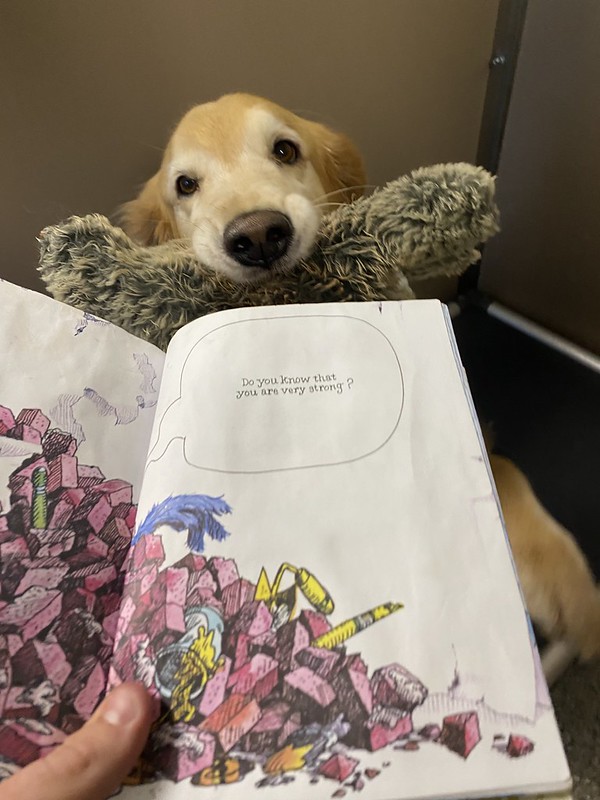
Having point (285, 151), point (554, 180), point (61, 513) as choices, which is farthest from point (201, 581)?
point (554, 180)

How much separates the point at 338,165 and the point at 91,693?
720mm

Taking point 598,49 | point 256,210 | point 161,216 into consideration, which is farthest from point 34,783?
point 598,49

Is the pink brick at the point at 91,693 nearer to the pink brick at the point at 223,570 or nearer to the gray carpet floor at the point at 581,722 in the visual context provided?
the pink brick at the point at 223,570

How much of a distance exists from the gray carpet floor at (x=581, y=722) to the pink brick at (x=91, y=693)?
674 millimetres

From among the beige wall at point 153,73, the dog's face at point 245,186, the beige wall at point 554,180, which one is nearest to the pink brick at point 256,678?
the dog's face at point 245,186

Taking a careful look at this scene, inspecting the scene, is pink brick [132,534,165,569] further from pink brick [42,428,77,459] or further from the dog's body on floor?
the dog's body on floor

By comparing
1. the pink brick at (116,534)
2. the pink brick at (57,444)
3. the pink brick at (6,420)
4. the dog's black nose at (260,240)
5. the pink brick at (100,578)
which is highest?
the dog's black nose at (260,240)

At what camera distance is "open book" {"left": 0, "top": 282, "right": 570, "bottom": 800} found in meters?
0.31

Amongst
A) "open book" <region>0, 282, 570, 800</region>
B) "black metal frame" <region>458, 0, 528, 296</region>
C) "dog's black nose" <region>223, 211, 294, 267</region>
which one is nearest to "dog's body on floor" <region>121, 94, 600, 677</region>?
"dog's black nose" <region>223, 211, 294, 267</region>

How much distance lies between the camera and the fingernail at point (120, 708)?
32 cm

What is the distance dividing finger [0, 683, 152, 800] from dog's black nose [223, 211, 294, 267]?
37cm

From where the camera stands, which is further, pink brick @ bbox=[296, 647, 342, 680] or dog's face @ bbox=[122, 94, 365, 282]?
dog's face @ bbox=[122, 94, 365, 282]

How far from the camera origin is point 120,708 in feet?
1.06

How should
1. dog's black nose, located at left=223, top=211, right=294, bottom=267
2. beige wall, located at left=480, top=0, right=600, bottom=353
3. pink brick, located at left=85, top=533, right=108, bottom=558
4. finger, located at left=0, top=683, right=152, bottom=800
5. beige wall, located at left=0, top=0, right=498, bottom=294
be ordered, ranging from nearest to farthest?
finger, located at left=0, top=683, right=152, bottom=800 < pink brick, located at left=85, top=533, right=108, bottom=558 < dog's black nose, located at left=223, top=211, right=294, bottom=267 < beige wall, located at left=0, top=0, right=498, bottom=294 < beige wall, located at left=480, top=0, right=600, bottom=353
